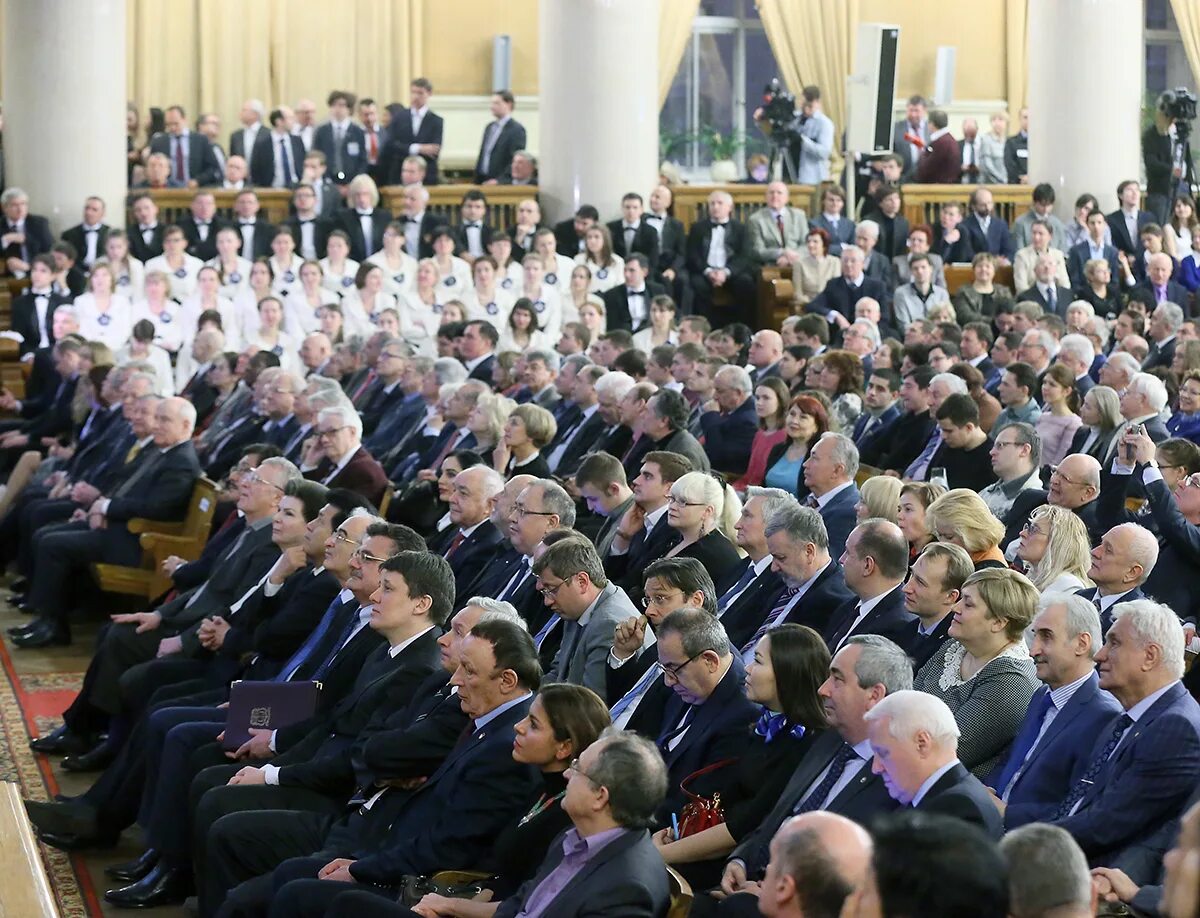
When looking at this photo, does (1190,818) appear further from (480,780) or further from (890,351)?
(890,351)

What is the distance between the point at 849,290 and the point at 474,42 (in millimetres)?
6367

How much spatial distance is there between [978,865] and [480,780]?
6.31 feet

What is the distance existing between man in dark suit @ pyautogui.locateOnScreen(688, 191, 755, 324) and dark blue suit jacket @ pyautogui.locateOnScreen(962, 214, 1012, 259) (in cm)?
163

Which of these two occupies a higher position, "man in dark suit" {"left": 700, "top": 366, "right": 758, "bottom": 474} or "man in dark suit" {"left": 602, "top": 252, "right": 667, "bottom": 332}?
"man in dark suit" {"left": 602, "top": 252, "right": 667, "bottom": 332}

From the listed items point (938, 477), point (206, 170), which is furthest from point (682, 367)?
point (206, 170)

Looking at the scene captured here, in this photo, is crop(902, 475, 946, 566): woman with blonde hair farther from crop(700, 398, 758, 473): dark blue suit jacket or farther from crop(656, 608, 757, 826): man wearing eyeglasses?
crop(700, 398, 758, 473): dark blue suit jacket

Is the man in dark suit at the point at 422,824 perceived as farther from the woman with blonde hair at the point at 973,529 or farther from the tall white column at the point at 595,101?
the tall white column at the point at 595,101

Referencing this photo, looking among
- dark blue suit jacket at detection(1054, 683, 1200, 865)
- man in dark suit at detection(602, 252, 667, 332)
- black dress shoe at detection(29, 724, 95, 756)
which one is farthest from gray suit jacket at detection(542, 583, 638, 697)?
man in dark suit at detection(602, 252, 667, 332)

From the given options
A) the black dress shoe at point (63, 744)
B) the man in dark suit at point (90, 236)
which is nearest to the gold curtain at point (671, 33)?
the man in dark suit at point (90, 236)

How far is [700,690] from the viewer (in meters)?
4.63

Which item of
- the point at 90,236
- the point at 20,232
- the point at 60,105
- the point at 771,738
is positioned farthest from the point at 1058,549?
the point at 60,105

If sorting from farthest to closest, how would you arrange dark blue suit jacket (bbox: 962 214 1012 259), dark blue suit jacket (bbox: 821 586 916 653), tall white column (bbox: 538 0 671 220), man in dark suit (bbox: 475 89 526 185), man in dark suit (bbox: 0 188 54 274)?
man in dark suit (bbox: 475 89 526 185)
tall white column (bbox: 538 0 671 220)
dark blue suit jacket (bbox: 962 214 1012 259)
man in dark suit (bbox: 0 188 54 274)
dark blue suit jacket (bbox: 821 586 916 653)

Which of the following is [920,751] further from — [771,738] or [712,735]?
[712,735]

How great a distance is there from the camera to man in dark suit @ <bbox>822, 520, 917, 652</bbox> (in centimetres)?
527
